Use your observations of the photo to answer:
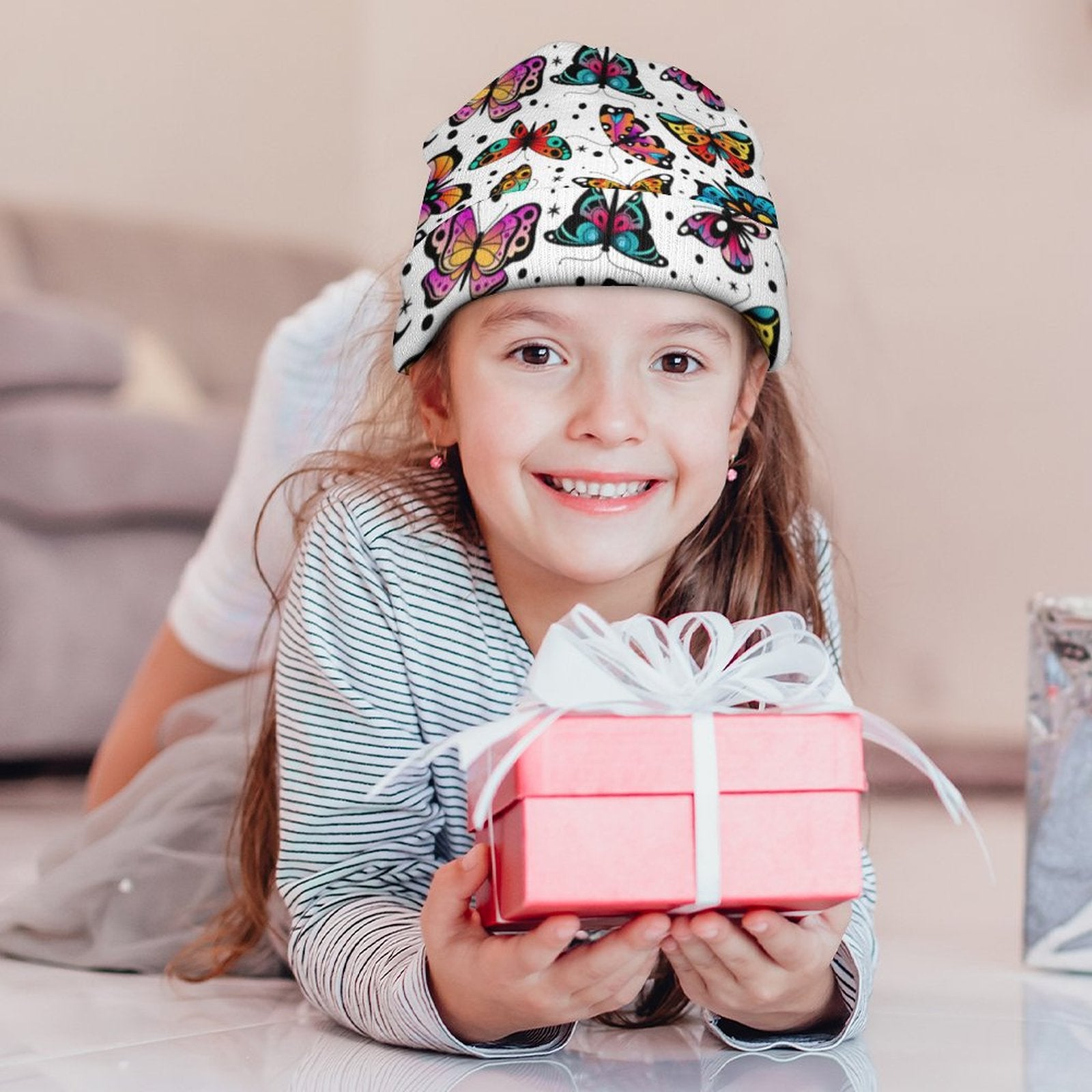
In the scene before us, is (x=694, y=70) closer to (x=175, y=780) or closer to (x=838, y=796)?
(x=175, y=780)

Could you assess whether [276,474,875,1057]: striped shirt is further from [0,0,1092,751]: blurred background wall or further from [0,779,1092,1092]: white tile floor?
[0,0,1092,751]: blurred background wall

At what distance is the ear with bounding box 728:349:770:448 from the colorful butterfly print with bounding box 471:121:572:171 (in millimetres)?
181

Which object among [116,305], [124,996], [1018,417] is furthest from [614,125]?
[116,305]

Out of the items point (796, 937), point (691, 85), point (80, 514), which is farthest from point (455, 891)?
point (80, 514)

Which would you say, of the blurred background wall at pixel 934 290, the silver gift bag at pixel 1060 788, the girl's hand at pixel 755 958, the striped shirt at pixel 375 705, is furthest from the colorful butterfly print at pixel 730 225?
the blurred background wall at pixel 934 290

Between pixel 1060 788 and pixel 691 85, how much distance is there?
1.91 ft

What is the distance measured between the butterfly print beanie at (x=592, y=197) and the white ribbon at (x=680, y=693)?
0.20 meters

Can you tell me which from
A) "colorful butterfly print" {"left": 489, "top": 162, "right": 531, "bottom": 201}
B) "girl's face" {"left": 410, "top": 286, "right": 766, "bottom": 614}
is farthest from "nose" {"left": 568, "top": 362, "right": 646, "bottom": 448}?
"colorful butterfly print" {"left": 489, "top": 162, "right": 531, "bottom": 201}

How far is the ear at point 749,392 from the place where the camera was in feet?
3.10

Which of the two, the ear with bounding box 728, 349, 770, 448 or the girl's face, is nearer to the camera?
the girl's face

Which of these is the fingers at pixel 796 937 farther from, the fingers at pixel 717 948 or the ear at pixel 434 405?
the ear at pixel 434 405

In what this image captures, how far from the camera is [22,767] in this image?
2.19 metres

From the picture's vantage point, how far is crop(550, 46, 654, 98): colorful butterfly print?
0.87 m

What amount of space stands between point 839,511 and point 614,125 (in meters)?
1.58
